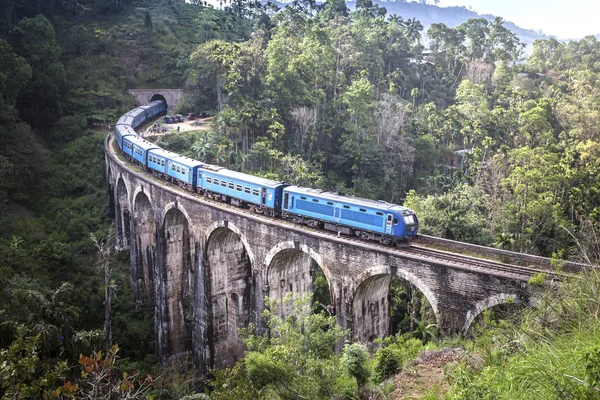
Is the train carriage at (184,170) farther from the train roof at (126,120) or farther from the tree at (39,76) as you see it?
the tree at (39,76)

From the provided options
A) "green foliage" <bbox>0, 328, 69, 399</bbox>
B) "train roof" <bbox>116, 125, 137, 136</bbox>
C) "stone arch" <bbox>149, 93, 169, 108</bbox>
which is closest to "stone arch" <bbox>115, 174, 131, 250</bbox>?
"train roof" <bbox>116, 125, 137, 136</bbox>

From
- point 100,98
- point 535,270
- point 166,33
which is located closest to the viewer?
point 535,270

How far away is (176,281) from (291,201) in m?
12.5

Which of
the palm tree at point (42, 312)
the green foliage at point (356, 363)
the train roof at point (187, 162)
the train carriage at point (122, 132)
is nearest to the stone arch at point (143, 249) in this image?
the train roof at point (187, 162)

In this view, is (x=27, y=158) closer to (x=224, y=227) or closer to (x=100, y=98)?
(x=100, y=98)

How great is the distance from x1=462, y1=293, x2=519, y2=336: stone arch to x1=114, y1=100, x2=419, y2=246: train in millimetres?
4432

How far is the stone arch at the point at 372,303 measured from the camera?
786 inches

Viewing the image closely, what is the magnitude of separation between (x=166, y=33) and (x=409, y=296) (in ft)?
204

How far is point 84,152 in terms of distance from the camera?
166 feet

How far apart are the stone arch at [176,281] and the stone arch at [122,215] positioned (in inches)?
297

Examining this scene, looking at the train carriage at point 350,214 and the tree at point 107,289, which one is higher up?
the train carriage at point 350,214

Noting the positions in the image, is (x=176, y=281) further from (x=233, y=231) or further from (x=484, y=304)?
(x=484, y=304)

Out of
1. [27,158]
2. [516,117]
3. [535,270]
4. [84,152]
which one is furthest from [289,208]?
[516,117]

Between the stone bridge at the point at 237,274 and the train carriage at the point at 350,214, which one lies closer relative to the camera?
the stone bridge at the point at 237,274
